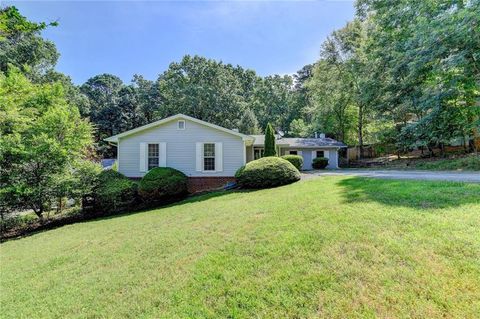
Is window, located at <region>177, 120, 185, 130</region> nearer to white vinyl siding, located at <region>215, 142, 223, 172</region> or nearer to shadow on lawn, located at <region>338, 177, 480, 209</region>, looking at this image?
white vinyl siding, located at <region>215, 142, 223, 172</region>

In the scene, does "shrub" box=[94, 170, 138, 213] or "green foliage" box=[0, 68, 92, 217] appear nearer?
"green foliage" box=[0, 68, 92, 217]

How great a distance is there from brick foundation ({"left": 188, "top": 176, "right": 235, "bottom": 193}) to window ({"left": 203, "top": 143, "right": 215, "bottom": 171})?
0.62 m

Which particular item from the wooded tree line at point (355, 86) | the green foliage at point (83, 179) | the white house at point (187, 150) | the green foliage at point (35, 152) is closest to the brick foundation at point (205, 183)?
the white house at point (187, 150)

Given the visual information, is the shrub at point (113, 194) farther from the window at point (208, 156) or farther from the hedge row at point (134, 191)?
the window at point (208, 156)

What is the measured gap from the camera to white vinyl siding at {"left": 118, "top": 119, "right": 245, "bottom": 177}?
1530 centimetres

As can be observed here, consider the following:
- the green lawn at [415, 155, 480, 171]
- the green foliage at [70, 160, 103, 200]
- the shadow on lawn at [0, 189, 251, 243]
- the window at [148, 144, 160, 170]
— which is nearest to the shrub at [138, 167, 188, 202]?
the shadow on lawn at [0, 189, 251, 243]

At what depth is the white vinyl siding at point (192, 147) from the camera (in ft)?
50.2

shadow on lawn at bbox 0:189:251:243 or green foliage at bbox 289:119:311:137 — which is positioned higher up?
green foliage at bbox 289:119:311:137

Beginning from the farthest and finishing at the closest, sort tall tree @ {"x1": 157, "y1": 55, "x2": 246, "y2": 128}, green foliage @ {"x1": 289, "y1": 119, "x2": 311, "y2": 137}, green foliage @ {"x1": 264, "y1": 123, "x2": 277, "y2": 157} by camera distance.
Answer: green foliage @ {"x1": 289, "y1": 119, "x2": 311, "y2": 137}, tall tree @ {"x1": 157, "y1": 55, "x2": 246, "y2": 128}, green foliage @ {"x1": 264, "y1": 123, "x2": 277, "y2": 157}

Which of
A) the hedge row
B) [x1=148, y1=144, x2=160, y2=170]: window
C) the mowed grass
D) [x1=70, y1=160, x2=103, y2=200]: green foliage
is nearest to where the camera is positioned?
the mowed grass

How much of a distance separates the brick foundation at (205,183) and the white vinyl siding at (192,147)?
24 centimetres

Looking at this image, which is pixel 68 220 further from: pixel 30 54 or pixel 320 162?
pixel 30 54

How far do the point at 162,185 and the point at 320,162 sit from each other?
16.6 metres

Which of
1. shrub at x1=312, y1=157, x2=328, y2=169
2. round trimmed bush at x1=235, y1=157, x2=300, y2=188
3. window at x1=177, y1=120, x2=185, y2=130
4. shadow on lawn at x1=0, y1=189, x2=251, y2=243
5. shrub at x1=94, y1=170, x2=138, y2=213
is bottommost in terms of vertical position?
shadow on lawn at x1=0, y1=189, x2=251, y2=243
